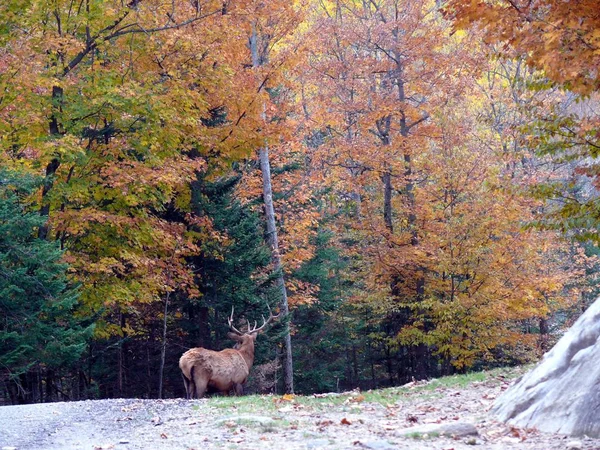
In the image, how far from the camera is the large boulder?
19.9ft

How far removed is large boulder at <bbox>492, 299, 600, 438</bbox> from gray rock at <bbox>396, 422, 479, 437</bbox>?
1.69 ft

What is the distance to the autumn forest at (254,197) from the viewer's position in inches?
533

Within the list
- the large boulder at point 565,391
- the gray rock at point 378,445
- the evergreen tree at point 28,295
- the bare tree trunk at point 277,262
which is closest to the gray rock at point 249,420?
the gray rock at point 378,445

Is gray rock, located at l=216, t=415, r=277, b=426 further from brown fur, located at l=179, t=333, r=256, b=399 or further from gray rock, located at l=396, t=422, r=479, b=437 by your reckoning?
brown fur, located at l=179, t=333, r=256, b=399

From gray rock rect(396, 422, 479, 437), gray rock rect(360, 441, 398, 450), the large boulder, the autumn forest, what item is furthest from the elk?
gray rock rect(360, 441, 398, 450)

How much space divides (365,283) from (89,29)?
12206mm

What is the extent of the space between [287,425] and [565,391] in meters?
2.86

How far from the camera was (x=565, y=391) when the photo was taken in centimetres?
650

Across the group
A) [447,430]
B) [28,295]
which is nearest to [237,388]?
[28,295]

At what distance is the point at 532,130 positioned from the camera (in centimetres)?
1070

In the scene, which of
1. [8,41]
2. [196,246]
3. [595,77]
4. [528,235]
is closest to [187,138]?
[196,246]

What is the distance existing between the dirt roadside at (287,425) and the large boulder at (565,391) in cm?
16

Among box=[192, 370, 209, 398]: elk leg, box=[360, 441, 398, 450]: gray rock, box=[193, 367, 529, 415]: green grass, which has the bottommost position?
box=[360, 441, 398, 450]: gray rock

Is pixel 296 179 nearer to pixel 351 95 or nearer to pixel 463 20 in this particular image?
pixel 351 95
